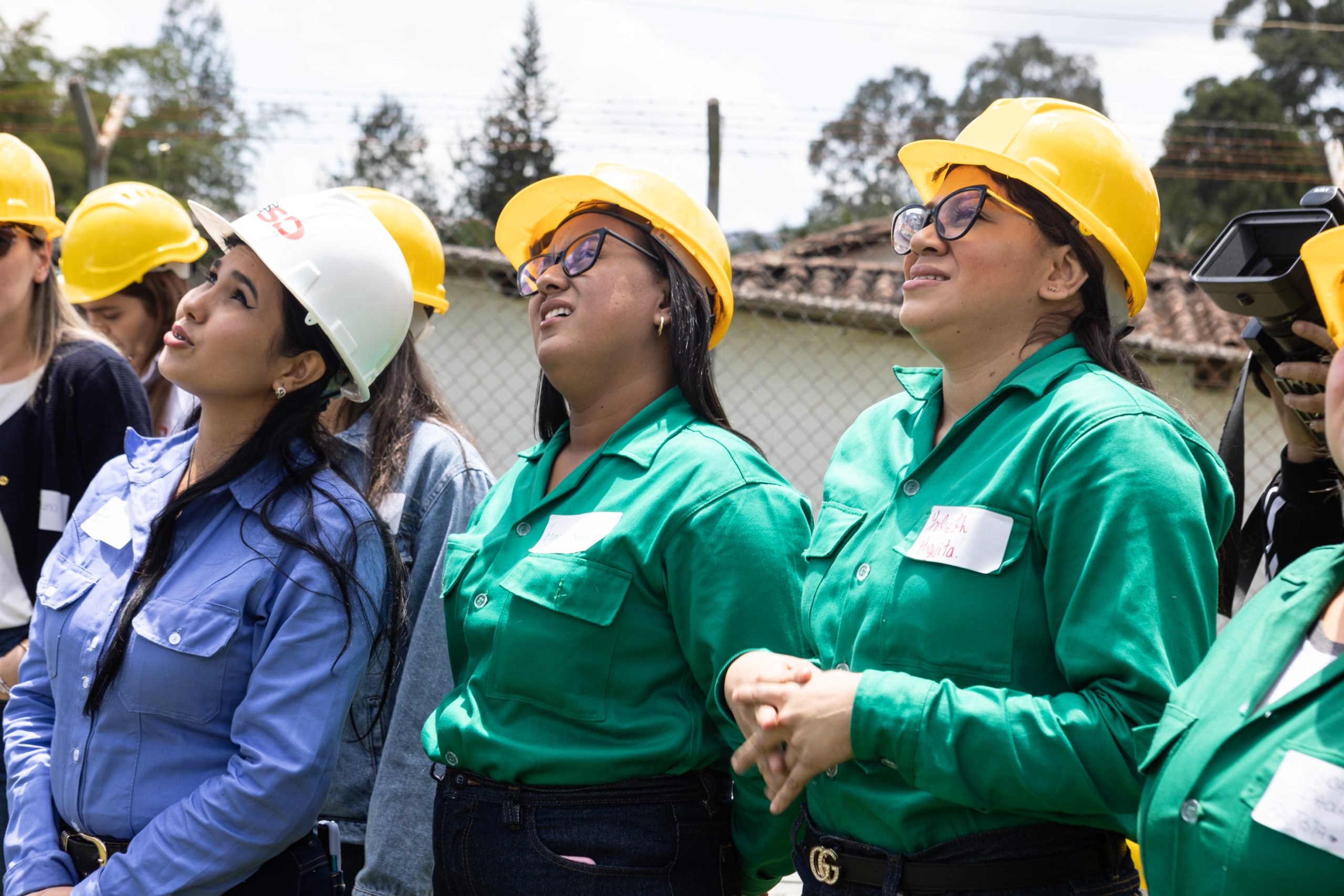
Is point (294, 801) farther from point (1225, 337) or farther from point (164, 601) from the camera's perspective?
point (1225, 337)

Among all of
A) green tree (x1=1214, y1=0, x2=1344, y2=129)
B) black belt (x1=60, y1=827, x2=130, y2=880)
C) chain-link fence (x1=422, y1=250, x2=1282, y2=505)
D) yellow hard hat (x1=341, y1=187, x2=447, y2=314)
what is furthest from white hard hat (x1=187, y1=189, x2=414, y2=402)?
green tree (x1=1214, y1=0, x2=1344, y2=129)

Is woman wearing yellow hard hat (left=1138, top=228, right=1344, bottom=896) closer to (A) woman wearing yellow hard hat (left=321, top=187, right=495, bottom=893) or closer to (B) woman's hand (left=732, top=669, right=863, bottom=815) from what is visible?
(B) woman's hand (left=732, top=669, right=863, bottom=815)

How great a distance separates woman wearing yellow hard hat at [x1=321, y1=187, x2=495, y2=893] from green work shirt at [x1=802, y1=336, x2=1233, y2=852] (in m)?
1.04

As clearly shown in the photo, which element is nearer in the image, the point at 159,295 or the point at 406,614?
the point at 406,614

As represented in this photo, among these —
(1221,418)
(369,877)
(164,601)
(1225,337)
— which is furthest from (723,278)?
(1225,337)

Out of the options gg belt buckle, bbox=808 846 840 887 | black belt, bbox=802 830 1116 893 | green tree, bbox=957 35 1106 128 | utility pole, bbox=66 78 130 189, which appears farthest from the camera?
green tree, bbox=957 35 1106 128

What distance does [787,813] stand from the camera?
90.3 inches

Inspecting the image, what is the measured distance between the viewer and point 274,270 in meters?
2.37

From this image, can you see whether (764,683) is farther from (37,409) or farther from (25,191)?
(25,191)

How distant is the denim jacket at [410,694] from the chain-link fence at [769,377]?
500cm

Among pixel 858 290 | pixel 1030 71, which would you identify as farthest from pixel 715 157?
pixel 1030 71

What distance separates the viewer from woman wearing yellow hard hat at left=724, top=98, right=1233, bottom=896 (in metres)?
1.65

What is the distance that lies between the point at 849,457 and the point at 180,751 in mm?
1355

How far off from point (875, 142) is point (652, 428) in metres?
5.04
